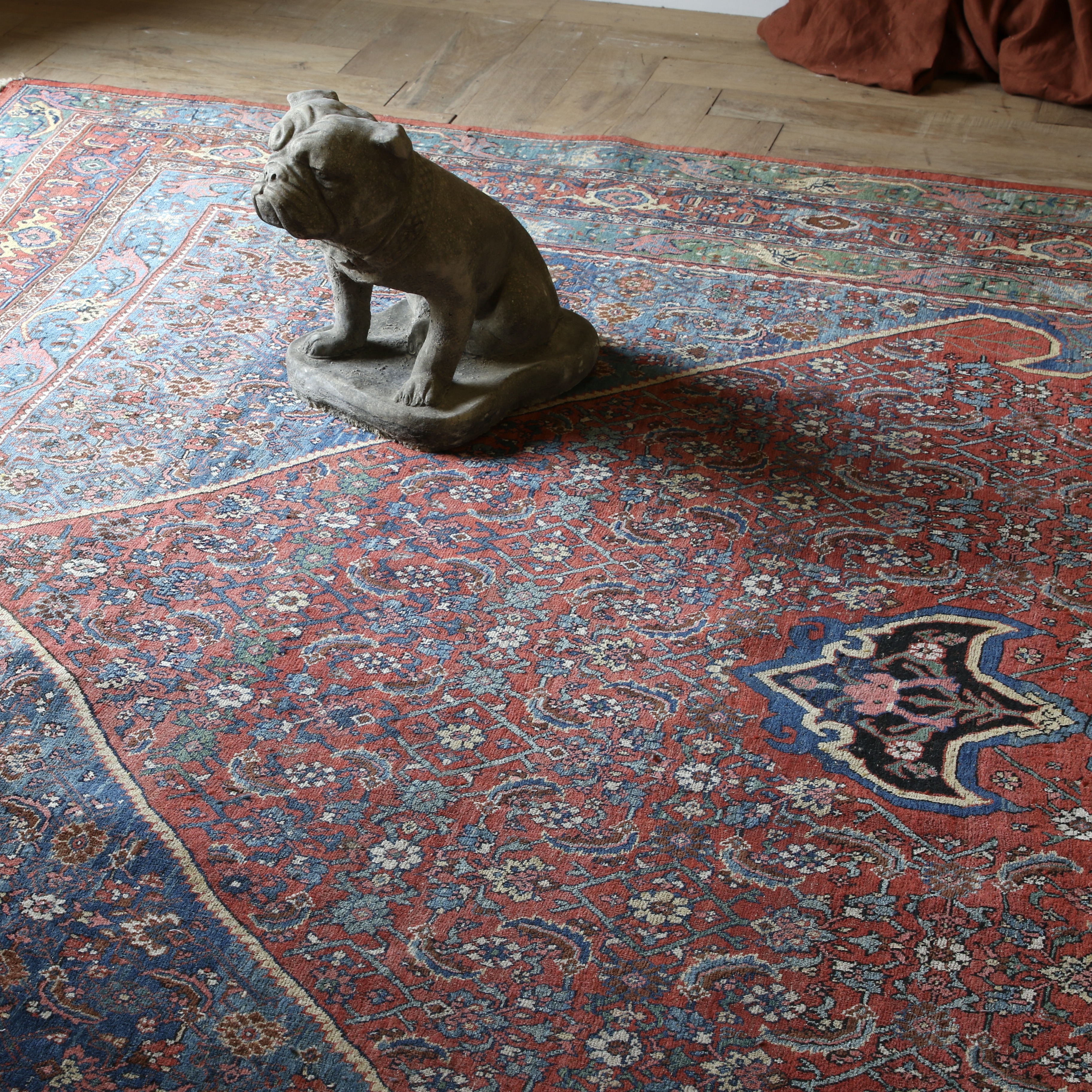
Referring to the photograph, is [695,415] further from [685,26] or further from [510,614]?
Result: [685,26]

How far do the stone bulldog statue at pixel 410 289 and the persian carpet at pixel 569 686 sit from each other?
3.9 inches

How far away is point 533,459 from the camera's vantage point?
2.55 metres

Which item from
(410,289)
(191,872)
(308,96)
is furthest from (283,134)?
(191,872)

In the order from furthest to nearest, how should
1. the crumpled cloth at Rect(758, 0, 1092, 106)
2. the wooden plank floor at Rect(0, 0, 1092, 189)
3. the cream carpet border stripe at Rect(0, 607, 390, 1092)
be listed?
the crumpled cloth at Rect(758, 0, 1092, 106) < the wooden plank floor at Rect(0, 0, 1092, 189) < the cream carpet border stripe at Rect(0, 607, 390, 1092)

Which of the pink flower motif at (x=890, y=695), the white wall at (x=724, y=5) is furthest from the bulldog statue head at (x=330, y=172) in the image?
the white wall at (x=724, y=5)

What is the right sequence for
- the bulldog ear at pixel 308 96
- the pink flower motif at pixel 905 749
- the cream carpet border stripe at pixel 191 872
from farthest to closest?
the bulldog ear at pixel 308 96 < the pink flower motif at pixel 905 749 < the cream carpet border stripe at pixel 191 872

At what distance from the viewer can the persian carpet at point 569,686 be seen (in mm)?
1549

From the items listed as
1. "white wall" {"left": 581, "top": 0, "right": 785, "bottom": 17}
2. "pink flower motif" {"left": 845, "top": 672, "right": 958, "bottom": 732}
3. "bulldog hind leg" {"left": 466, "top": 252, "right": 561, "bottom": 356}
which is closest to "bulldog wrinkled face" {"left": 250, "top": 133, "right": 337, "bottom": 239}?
"bulldog hind leg" {"left": 466, "top": 252, "right": 561, "bottom": 356}

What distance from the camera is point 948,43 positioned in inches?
171

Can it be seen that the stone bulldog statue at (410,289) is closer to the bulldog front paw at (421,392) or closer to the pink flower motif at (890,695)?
the bulldog front paw at (421,392)

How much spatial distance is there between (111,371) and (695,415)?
1362 millimetres

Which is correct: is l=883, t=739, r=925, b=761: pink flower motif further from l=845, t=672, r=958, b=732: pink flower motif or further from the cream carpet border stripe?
the cream carpet border stripe

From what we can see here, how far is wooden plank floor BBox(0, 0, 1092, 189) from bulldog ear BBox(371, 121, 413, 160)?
1922 millimetres

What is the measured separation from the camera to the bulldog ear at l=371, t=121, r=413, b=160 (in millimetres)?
2092
